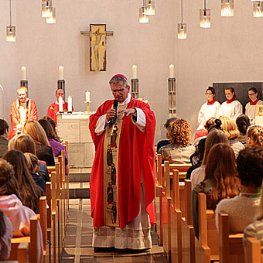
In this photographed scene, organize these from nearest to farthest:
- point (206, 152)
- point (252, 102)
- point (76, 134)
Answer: point (206, 152) < point (76, 134) < point (252, 102)

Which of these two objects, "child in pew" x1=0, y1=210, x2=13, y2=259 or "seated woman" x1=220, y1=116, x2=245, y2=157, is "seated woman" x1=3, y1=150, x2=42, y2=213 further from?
"seated woman" x1=220, y1=116, x2=245, y2=157

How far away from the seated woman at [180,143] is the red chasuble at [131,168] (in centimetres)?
60

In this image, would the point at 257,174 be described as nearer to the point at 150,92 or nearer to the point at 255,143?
the point at 255,143

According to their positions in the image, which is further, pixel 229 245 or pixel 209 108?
pixel 209 108

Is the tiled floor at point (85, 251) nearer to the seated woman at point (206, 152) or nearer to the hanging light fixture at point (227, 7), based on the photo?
the seated woman at point (206, 152)

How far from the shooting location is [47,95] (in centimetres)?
1755

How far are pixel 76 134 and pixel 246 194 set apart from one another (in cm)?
1027

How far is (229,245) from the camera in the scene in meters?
4.46

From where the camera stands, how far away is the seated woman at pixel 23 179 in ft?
18.2

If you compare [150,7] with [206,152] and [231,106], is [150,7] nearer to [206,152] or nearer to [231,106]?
[231,106]

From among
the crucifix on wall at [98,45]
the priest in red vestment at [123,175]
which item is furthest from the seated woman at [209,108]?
the priest in red vestment at [123,175]

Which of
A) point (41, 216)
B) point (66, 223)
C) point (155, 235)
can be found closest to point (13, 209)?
point (41, 216)

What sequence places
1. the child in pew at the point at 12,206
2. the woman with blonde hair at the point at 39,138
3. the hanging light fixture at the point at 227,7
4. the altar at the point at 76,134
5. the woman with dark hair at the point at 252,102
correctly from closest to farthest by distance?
the child in pew at the point at 12,206
the woman with blonde hair at the point at 39,138
the hanging light fixture at the point at 227,7
the altar at the point at 76,134
the woman with dark hair at the point at 252,102

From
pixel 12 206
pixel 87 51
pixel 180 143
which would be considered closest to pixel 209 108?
pixel 87 51
